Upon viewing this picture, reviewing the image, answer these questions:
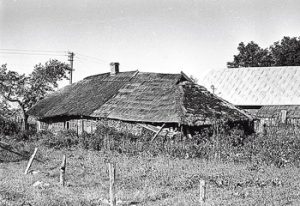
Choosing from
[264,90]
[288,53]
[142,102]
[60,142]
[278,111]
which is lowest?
[60,142]

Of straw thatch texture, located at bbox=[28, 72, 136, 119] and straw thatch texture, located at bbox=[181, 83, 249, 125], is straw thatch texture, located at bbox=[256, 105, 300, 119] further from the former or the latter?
straw thatch texture, located at bbox=[28, 72, 136, 119]

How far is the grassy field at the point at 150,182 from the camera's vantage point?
9398mm

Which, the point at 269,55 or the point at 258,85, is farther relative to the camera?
the point at 269,55

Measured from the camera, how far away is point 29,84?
1357 inches

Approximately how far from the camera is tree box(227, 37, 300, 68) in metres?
49.8

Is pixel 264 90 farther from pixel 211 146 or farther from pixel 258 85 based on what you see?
pixel 211 146

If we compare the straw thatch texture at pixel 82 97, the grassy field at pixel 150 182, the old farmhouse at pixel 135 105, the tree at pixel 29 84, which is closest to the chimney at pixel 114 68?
the old farmhouse at pixel 135 105

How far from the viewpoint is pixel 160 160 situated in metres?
15.2

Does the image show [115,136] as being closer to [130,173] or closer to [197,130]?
[197,130]

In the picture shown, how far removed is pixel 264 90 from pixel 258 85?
39.4 inches

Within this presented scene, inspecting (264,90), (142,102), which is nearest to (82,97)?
(142,102)

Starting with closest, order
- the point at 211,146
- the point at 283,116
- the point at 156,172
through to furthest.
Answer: the point at 156,172, the point at 211,146, the point at 283,116

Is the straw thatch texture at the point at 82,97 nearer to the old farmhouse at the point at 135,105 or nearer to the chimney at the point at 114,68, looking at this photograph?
the old farmhouse at the point at 135,105

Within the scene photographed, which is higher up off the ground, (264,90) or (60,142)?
(264,90)
